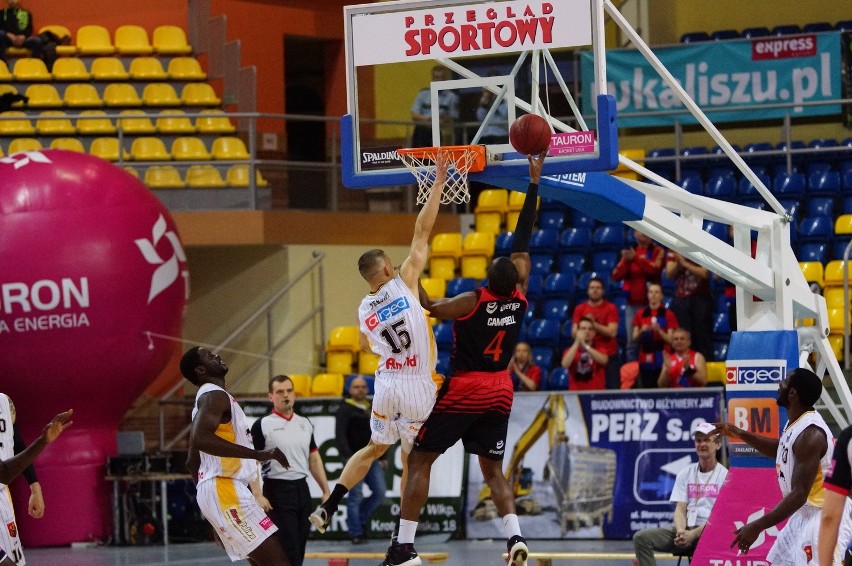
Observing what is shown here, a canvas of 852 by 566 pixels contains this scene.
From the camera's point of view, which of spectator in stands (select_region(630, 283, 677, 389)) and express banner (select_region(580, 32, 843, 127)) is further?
express banner (select_region(580, 32, 843, 127))

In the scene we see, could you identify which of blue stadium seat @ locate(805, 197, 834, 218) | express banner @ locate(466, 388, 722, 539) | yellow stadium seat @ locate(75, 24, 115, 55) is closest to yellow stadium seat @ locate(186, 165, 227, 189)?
yellow stadium seat @ locate(75, 24, 115, 55)

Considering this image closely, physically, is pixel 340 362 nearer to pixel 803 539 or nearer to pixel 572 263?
pixel 572 263

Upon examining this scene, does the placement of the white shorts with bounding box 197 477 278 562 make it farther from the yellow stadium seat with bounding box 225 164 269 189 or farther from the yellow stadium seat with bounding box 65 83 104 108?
the yellow stadium seat with bounding box 65 83 104 108

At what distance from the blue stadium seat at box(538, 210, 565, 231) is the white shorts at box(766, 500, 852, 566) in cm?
1057

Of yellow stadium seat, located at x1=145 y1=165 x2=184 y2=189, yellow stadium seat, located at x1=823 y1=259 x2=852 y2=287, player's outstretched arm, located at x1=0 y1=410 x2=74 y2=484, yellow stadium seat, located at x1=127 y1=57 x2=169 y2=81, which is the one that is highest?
yellow stadium seat, located at x1=127 y1=57 x2=169 y2=81

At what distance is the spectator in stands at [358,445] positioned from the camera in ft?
51.3

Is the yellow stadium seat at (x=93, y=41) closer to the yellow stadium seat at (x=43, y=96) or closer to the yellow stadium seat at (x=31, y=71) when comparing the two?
the yellow stadium seat at (x=31, y=71)

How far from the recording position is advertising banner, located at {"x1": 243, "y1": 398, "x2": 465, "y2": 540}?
16203 mm

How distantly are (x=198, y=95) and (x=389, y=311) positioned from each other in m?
12.7

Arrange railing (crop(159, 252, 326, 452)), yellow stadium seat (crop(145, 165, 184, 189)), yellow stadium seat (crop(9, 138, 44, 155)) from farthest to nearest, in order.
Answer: yellow stadium seat (crop(9, 138, 44, 155))
yellow stadium seat (crop(145, 165, 184, 189))
railing (crop(159, 252, 326, 452))

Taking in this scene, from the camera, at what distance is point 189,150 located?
791 inches

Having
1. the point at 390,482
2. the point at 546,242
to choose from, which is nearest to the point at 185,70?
the point at 546,242

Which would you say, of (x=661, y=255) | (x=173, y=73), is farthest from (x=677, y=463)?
(x=173, y=73)

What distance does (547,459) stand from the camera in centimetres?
1568
